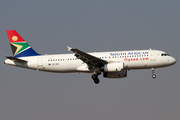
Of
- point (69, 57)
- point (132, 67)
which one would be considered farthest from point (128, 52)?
point (69, 57)

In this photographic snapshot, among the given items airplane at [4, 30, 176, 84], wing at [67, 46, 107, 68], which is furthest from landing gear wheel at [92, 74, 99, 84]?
wing at [67, 46, 107, 68]

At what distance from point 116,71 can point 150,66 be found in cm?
503

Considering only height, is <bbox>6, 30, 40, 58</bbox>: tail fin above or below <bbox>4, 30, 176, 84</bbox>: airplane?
above

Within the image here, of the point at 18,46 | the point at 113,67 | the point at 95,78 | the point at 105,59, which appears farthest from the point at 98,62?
the point at 18,46

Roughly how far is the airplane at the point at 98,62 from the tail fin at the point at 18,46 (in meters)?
0.47

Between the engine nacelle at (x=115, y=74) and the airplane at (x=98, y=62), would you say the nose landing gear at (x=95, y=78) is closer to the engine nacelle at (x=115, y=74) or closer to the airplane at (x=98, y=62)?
the airplane at (x=98, y=62)

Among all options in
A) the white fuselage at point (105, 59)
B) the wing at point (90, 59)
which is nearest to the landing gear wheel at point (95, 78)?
the white fuselage at point (105, 59)

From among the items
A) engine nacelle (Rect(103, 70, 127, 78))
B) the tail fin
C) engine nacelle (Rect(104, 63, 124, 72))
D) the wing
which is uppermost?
the tail fin

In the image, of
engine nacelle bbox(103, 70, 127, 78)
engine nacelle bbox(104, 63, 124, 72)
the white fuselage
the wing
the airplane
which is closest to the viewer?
the wing

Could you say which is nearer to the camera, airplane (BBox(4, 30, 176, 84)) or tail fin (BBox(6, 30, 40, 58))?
airplane (BBox(4, 30, 176, 84))

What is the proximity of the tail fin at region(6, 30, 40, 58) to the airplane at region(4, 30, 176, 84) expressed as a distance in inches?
18.4

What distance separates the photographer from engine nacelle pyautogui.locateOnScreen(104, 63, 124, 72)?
155ft

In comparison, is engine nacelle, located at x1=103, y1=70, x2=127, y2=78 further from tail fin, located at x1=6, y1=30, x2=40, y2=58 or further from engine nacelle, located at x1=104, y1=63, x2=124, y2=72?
tail fin, located at x1=6, y1=30, x2=40, y2=58

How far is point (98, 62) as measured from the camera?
4828 centimetres
